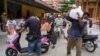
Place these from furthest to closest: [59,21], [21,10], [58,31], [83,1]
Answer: [83,1] → [21,10] → [59,21] → [58,31]

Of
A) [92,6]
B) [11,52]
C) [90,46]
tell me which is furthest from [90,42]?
[92,6]

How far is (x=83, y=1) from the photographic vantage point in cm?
5350

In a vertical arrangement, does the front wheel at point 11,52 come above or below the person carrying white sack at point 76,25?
below

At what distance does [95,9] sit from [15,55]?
44.0m

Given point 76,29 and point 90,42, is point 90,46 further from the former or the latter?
point 76,29

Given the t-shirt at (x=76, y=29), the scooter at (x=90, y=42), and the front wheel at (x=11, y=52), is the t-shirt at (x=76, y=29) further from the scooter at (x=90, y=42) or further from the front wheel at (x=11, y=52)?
the scooter at (x=90, y=42)

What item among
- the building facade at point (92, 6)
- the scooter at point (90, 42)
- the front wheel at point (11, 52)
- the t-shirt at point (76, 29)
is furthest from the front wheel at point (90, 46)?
the building facade at point (92, 6)

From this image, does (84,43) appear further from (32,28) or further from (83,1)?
(83,1)

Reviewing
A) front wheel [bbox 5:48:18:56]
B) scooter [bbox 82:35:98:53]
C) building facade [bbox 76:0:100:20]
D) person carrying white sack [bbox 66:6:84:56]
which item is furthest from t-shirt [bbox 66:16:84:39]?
building facade [bbox 76:0:100:20]

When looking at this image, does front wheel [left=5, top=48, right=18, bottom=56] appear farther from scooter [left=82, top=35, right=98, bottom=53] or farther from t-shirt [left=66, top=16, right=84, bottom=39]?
scooter [left=82, top=35, right=98, bottom=53]

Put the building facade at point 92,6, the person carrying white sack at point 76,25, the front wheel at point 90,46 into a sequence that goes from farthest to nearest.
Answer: the building facade at point 92,6 < the front wheel at point 90,46 < the person carrying white sack at point 76,25

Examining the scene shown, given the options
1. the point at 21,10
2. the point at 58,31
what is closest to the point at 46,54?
the point at 58,31

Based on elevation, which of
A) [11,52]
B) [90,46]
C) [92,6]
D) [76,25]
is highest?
[76,25]

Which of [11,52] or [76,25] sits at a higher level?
[76,25]
